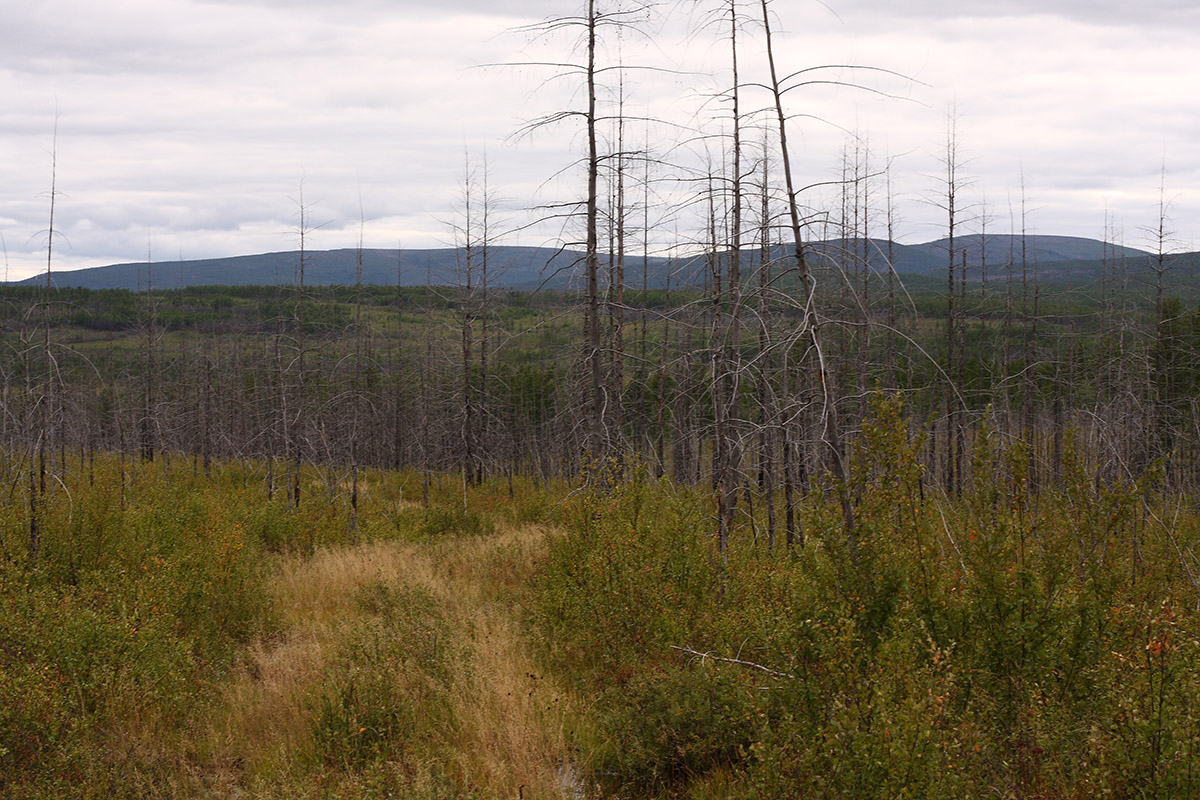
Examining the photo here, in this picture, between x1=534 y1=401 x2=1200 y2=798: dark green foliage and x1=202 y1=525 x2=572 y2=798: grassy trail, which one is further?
x1=202 y1=525 x2=572 y2=798: grassy trail

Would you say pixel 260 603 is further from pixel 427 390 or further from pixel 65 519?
pixel 427 390

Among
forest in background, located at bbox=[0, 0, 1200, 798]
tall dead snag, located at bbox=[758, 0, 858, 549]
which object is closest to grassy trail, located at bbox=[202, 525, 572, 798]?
forest in background, located at bbox=[0, 0, 1200, 798]

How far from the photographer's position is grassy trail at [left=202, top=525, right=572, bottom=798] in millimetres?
5152

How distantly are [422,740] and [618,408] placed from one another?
582cm

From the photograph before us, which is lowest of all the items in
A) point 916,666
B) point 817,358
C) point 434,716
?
point 434,716

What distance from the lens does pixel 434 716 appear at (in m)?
6.20

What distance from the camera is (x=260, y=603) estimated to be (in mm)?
9969

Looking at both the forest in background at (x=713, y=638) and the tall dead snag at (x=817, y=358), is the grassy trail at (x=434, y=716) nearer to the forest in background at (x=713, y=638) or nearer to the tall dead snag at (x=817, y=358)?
the forest in background at (x=713, y=638)

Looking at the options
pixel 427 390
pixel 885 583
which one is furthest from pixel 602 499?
pixel 427 390

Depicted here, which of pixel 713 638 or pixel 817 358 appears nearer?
pixel 817 358

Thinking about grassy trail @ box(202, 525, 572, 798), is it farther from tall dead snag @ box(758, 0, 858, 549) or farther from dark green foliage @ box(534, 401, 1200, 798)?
tall dead snag @ box(758, 0, 858, 549)

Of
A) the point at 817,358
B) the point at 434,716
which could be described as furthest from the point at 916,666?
the point at 434,716

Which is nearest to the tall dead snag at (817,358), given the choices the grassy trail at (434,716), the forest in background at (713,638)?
the forest in background at (713,638)

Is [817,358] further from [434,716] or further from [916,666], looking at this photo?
[434,716]
